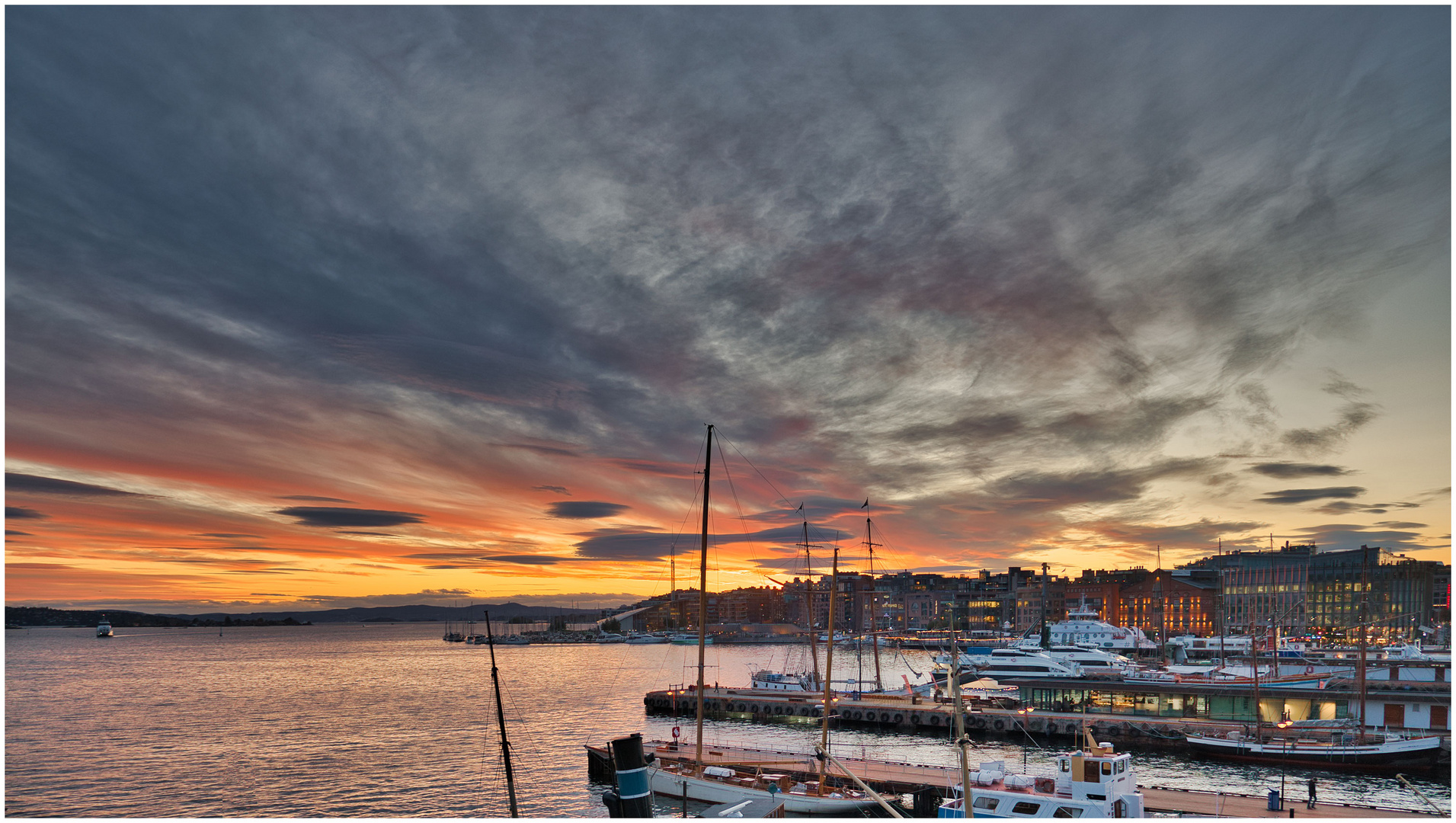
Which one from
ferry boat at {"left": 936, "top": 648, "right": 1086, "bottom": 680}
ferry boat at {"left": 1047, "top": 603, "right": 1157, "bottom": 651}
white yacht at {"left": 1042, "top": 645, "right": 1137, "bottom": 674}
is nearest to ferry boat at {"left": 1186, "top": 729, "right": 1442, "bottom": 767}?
white yacht at {"left": 1042, "top": 645, "right": 1137, "bottom": 674}

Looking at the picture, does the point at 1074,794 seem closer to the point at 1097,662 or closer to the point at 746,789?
the point at 746,789

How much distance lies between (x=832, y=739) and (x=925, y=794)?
1283 inches

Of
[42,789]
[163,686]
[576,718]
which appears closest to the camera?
[42,789]

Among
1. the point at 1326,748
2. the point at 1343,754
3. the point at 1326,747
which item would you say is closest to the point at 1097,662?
the point at 1326,747

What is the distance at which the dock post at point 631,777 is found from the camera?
20.2 metres

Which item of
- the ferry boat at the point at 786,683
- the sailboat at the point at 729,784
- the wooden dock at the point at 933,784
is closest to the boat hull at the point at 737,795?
the sailboat at the point at 729,784

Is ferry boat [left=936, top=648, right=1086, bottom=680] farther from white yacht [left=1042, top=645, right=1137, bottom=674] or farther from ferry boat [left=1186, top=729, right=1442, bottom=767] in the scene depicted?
ferry boat [left=1186, top=729, right=1442, bottom=767]

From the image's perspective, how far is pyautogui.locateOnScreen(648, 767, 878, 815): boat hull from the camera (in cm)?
3975

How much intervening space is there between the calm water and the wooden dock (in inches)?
140

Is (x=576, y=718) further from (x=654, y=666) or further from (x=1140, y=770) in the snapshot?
(x=654, y=666)

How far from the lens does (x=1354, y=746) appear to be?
52875mm

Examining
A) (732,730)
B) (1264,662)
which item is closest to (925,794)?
(732,730)

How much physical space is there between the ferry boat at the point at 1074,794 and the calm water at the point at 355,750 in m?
10.0

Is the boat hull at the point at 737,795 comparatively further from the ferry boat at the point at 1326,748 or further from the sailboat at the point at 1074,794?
the ferry boat at the point at 1326,748
